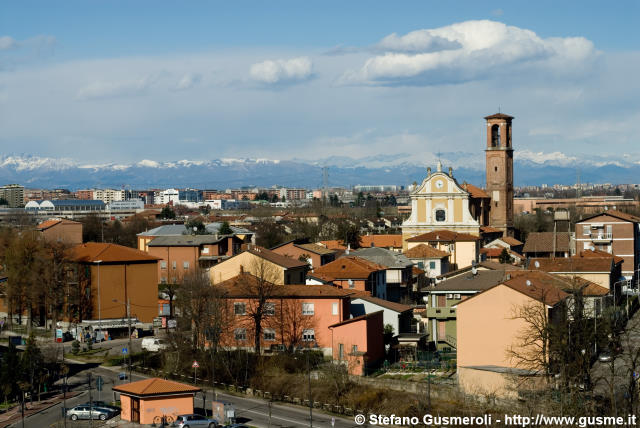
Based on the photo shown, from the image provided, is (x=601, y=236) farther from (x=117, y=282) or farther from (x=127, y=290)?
(x=117, y=282)

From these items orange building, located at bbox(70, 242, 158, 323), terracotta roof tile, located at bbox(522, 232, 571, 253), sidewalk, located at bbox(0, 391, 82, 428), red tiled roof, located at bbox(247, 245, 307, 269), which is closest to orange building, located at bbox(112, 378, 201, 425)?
sidewalk, located at bbox(0, 391, 82, 428)

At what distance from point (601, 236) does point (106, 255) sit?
29793 millimetres

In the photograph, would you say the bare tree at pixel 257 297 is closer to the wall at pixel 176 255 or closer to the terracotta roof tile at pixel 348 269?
the terracotta roof tile at pixel 348 269

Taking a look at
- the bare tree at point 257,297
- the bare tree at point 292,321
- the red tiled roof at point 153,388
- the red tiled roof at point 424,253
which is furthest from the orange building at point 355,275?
the red tiled roof at point 153,388

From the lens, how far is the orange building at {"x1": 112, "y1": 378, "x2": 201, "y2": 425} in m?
26.6

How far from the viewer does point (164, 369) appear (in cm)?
3322

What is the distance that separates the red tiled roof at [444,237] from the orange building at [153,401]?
3494 centimetres

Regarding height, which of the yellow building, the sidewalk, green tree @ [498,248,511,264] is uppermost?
the yellow building

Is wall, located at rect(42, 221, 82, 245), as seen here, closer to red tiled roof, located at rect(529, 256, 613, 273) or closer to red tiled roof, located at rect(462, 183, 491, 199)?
red tiled roof, located at rect(462, 183, 491, 199)

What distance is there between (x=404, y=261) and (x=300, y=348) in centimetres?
1583

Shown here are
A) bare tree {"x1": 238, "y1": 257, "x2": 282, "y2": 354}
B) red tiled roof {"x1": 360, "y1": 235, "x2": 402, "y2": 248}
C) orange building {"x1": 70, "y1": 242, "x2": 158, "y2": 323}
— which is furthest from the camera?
red tiled roof {"x1": 360, "y1": 235, "x2": 402, "y2": 248}

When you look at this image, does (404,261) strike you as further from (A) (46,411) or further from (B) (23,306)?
(A) (46,411)

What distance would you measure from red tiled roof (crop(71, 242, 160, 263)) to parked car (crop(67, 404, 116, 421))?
1610 cm

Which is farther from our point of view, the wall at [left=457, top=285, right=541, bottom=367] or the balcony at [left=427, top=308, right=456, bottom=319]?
the balcony at [left=427, top=308, right=456, bottom=319]
